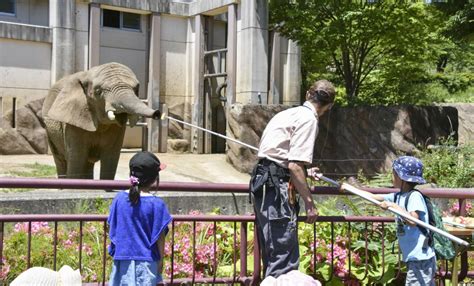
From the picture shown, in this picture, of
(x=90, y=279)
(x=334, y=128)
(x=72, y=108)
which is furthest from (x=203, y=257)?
(x=334, y=128)

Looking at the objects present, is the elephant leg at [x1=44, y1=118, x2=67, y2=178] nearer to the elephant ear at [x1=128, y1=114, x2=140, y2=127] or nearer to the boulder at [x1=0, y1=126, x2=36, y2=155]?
the elephant ear at [x1=128, y1=114, x2=140, y2=127]

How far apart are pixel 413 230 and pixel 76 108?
278 inches

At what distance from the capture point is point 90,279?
6004mm

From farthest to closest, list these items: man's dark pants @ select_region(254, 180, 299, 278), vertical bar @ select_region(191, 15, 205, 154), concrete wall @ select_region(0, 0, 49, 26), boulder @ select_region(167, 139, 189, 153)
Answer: vertical bar @ select_region(191, 15, 205, 154), boulder @ select_region(167, 139, 189, 153), concrete wall @ select_region(0, 0, 49, 26), man's dark pants @ select_region(254, 180, 299, 278)

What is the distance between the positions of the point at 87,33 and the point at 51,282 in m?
20.2

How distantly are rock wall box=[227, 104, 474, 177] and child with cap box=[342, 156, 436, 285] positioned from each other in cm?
1341

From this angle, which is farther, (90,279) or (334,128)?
(334,128)

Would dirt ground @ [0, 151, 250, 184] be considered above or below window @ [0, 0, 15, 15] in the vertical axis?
below

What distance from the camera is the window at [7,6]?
2180 centimetres

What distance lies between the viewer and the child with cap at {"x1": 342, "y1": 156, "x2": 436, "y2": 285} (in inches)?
181

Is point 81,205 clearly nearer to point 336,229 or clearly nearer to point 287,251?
point 336,229

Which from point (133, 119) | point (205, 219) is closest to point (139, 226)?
point (205, 219)

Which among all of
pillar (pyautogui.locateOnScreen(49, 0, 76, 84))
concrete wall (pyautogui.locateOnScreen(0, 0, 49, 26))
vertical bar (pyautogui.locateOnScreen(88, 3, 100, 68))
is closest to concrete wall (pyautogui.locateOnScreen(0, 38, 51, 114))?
pillar (pyautogui.locateOnScreen(49, 0, 76, 84))

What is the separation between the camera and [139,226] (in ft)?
13.5
